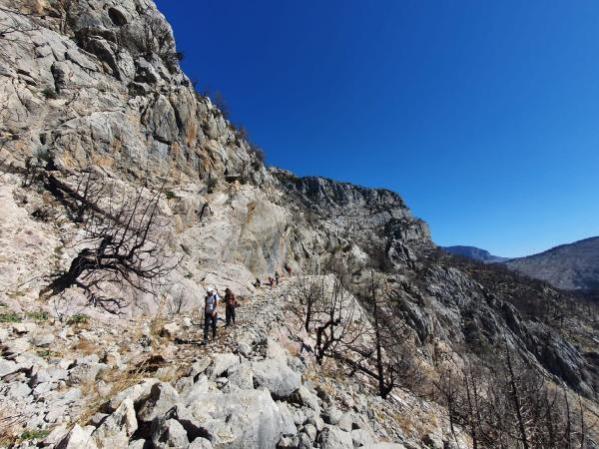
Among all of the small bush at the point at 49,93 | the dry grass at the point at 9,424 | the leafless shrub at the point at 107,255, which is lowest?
the dry grass at the point at 9,424

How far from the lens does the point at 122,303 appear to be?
11.5 m

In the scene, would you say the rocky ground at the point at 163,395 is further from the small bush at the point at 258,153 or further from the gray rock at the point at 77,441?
the small bush at the point at 258,153

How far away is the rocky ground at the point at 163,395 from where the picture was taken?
17.4 feet

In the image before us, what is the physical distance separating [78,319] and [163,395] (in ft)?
19.0

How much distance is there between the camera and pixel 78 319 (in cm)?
956

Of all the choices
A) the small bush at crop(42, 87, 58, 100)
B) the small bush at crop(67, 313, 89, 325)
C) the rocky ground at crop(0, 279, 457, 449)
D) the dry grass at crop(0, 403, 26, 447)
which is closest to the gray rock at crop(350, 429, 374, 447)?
the rocky ground at crop(0, 279, 457, 449)

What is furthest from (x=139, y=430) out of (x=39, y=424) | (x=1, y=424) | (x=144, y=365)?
(x=144, y=365)

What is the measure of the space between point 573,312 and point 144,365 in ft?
586

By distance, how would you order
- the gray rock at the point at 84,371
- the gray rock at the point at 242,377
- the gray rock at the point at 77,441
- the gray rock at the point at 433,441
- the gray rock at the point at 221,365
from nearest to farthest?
1. the gray rock at the point at 77,441
2. the gray rock at the point at 84,371
3. the gray rock at the point at 242,377
4. the gray rock at the point at 221,365
5. the gray rock at the point at 433,441

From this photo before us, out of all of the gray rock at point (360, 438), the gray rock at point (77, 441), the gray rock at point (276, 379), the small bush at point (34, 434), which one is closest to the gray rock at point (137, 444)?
the gray rock at point (77, 441)

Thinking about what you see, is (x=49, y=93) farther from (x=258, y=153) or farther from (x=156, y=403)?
(x=258, y=153)

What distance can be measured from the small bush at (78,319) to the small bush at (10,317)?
1.25 meters

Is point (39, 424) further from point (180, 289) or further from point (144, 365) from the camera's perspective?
point (180, 289)

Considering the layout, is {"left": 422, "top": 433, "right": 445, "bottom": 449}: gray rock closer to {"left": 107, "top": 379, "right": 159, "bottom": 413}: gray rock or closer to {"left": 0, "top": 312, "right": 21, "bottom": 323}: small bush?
{"left": 107, "top": 379, "right": 159, "bottom": 413}: gray rock
